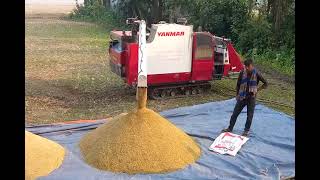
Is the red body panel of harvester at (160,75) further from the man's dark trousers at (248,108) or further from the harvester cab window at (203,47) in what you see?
the man's dark trousers at (248,108)

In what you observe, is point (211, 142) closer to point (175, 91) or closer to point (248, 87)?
point (248, 87)

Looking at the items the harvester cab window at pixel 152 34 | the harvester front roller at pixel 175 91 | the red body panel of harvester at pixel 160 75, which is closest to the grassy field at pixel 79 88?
the harvester front roller at pixel 175 91

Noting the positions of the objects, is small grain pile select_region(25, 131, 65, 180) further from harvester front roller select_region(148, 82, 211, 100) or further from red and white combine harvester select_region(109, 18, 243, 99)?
harvester front roller select_region(148, 82, 211, 100)

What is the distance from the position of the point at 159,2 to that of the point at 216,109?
13.6 m

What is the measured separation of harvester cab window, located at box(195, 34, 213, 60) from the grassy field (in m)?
1.13

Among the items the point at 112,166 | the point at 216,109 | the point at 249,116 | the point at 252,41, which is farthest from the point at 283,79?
the point at 112,166

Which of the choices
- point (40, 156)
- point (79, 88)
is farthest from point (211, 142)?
point (79, 88)

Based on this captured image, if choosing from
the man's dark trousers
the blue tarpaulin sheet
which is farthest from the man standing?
the blue tarpaulin sheet

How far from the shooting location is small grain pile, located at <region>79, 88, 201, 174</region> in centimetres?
604

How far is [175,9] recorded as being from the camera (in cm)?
2114

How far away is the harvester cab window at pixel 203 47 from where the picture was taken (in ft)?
35.1

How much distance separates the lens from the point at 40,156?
20.0 feet

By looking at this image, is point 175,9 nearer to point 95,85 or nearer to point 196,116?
point 95,85

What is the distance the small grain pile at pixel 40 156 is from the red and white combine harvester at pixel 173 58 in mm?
4052
